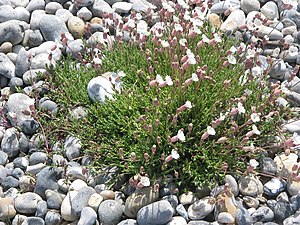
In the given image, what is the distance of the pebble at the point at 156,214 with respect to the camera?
3.66 meters

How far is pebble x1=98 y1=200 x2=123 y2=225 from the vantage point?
379cm

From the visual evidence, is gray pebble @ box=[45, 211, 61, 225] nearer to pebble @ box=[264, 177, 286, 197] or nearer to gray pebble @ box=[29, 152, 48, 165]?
gray pebble @ box=[29, 152, 48, 165]

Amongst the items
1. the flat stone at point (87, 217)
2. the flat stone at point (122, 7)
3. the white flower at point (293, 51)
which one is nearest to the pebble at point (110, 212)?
the flat stone at point (87, 217)

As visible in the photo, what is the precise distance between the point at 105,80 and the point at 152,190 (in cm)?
107

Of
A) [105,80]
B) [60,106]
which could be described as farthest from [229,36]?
[60,106]

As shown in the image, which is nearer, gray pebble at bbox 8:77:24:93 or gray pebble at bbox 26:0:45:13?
gray pebble at bbox 8:77:24:93

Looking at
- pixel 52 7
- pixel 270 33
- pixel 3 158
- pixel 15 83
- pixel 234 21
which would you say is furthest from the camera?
pixel 52 7

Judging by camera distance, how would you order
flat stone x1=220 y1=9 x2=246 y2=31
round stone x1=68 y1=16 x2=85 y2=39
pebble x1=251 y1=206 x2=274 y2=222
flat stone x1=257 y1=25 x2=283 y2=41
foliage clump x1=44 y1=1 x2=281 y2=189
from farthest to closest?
round stone x1=68 y1=16 x2=85 y2=39 < flat stone x1=220 y1=9 x2=246 y2=31 < flat stone x1=257 y1=25 x2=283 y2=41 < foliage clump x1=44 y1=1 x2=281 y2=189 < pebble x1=251 y1=206 x2=274 y2=222

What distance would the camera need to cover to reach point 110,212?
3.79 m

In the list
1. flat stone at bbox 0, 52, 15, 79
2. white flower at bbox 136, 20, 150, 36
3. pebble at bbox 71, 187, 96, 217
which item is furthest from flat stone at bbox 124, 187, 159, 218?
flat stone at bbox 0, 52, 15, 79

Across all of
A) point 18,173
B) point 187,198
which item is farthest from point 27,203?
point 187,198

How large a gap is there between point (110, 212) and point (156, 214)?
1.10 feet

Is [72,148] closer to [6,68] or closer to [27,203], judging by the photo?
[27,203]

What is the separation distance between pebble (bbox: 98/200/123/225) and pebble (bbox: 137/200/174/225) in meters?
0.17
